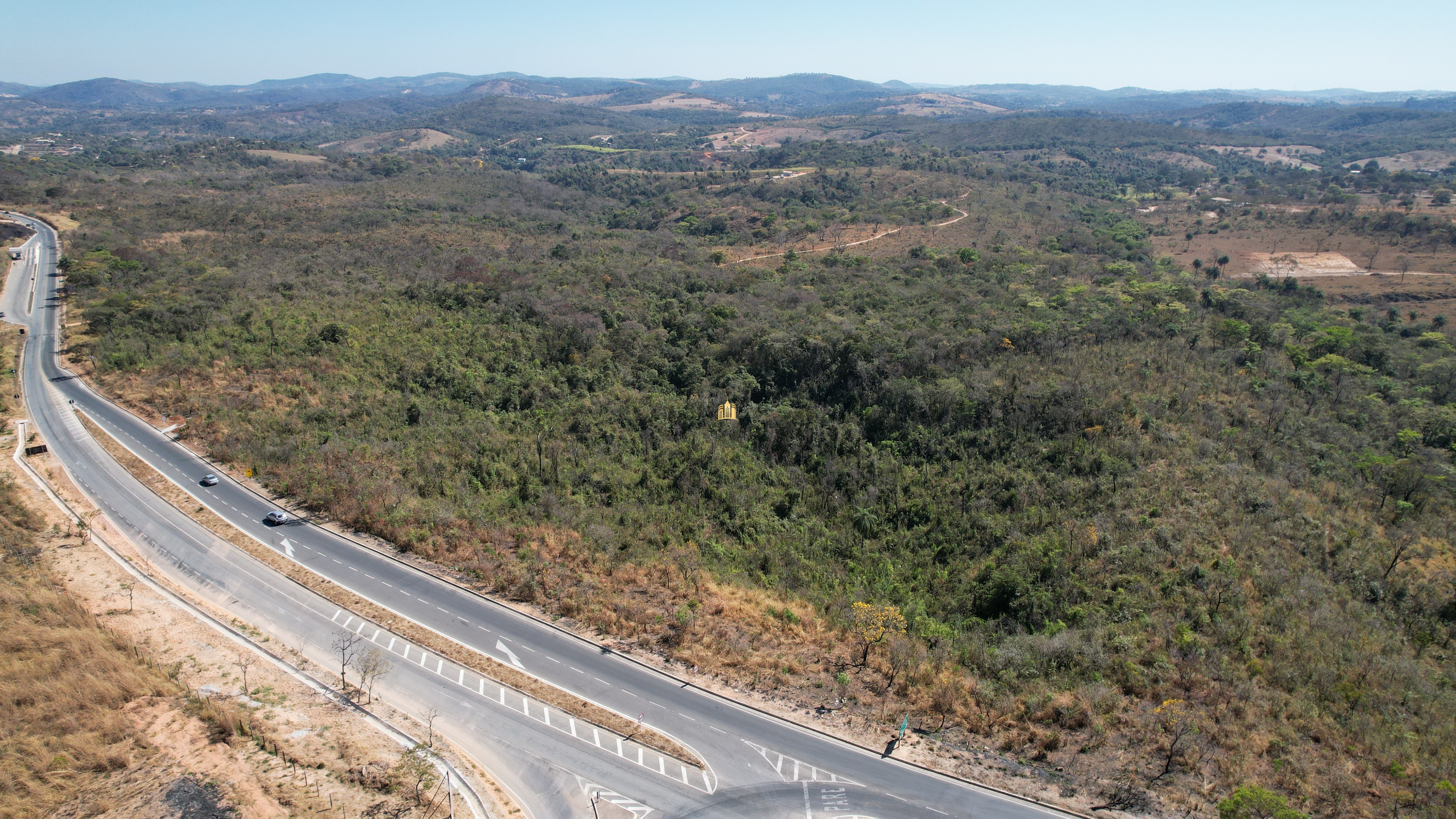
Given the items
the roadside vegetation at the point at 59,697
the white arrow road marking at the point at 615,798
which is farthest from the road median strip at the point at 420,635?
the roadside vegetation at the point at 59,697

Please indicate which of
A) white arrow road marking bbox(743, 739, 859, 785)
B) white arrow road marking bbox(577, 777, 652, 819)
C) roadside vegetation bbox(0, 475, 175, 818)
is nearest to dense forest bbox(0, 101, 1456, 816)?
white arrow road marking bbox(743, 739, 859, 785)

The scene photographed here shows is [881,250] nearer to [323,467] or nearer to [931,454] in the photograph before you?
[931,454]

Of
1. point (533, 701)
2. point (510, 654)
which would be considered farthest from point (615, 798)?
point (510, 654)

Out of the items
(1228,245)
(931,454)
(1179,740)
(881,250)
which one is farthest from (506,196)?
(1179,740)

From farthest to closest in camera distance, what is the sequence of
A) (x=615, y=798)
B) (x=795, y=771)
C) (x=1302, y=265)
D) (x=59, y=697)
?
(x=1302, y=265)
(x=795, y=771)
(x=59, y=697)
(x=615, y=798)

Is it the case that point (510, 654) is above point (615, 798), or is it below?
above

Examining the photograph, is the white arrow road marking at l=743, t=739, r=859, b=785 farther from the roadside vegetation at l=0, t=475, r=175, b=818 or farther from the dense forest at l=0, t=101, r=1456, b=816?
the roadside vegetation at l=0, t=475, r=175, b=818

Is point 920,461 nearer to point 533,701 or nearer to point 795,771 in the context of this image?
point 795,771
